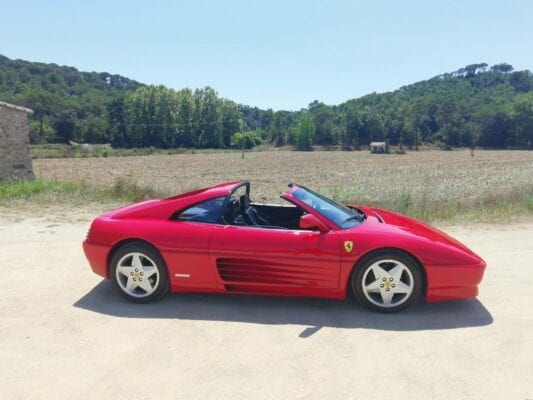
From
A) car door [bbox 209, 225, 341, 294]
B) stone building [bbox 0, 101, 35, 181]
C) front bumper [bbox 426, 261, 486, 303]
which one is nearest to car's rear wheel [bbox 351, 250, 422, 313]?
front bumper [bbox 426, 261, 486, 303]

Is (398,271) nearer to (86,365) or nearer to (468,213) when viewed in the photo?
(86,365)

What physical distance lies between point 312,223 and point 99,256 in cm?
226

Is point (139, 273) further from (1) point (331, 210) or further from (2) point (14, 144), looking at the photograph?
(2) point (14, 144)

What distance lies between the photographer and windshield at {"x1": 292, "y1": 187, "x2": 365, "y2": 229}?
428cm

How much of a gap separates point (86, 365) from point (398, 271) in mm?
2784

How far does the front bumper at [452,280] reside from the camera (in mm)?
3939

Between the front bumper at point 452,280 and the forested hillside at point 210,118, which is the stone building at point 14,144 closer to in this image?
the front bumper at point 452,280

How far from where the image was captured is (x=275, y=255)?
13.3ft

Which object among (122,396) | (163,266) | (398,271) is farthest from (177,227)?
(398,271)

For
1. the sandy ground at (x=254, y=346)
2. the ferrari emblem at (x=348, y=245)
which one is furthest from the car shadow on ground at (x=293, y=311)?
the ferrari emblem at (x=348, y=245)

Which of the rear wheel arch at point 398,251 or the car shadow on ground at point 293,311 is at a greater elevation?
the rear wheel arch at point 398,251

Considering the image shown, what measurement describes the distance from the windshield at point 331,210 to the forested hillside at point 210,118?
95.4 m

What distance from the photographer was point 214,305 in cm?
427

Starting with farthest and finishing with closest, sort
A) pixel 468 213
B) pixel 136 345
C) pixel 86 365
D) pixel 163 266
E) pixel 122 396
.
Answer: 1. pixel 468 213
2. pixel 163 266
3. pixel 136 345
4. pixel 86 365
5. pixel 122 396
